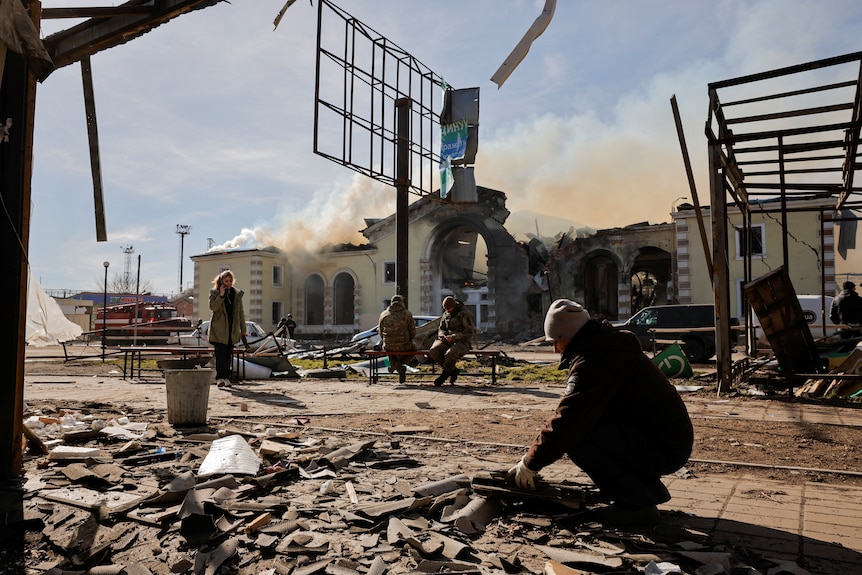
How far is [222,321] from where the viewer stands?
10.6m

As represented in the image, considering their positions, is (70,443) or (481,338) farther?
(481,338)

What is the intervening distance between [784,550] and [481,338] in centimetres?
3103

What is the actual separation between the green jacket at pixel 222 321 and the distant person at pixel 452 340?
381cm

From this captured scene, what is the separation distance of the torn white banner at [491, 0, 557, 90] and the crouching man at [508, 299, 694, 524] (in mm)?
2456

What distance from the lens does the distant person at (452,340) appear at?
472 inches

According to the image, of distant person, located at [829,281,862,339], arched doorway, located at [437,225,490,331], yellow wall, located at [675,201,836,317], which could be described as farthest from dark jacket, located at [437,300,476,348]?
arched doorway, located at [437,225,490,331]

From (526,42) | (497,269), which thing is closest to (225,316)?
(526,42)

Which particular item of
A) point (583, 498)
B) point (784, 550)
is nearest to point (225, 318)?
point (583, 498)

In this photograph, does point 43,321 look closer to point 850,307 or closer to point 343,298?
point 850,307

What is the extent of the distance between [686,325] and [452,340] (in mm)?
10560

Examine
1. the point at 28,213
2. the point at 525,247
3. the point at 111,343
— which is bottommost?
the point at 111,343

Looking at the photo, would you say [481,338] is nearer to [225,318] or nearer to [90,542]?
[225,318]

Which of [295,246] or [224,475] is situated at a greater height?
[295,246]

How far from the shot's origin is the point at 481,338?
3409 centimetres
